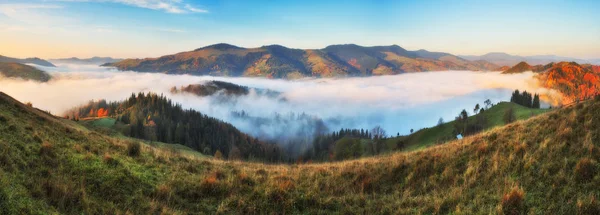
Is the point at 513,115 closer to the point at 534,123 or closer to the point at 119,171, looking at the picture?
the point at 534,123

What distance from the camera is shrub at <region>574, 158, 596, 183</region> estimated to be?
992cm

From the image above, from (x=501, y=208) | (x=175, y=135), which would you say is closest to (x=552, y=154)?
(x=501, y=208)

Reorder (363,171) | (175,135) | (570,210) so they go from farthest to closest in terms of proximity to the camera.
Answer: (175,135), (363,171), (570,210)

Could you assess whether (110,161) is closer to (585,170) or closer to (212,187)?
(212,187)

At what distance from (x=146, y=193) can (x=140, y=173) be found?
6.61 feet

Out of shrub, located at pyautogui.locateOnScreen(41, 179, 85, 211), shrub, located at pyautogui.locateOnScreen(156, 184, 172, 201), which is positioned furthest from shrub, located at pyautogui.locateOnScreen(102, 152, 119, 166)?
shrub, located at pyautogui.locateOnScreen(41, 179, 85, 211)

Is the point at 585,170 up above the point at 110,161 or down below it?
above

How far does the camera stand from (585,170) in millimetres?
10094

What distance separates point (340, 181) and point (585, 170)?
29.6ft

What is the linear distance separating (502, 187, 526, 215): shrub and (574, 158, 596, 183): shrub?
82.4 inches

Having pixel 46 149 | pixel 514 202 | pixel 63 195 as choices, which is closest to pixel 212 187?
pixel 63 195

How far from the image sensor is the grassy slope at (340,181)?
368 inches

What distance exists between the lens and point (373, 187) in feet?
45.6

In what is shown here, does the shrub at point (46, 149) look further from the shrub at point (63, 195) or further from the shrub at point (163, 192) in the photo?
the shrub at point (163, 192)
